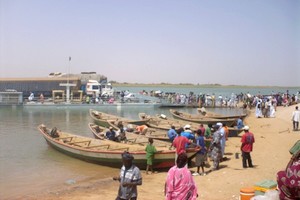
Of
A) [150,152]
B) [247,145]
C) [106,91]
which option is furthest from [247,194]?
[106,91]

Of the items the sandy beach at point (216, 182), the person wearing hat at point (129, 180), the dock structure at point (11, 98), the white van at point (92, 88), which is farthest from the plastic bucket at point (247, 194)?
the white van at point (92, 88)

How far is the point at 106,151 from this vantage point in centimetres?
1404

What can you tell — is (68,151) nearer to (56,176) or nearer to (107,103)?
(56,176)

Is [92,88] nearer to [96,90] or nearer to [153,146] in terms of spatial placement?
[96,90]

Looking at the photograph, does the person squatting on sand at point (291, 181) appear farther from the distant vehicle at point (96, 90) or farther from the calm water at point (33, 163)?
the distant vehicle at point (96, 90)

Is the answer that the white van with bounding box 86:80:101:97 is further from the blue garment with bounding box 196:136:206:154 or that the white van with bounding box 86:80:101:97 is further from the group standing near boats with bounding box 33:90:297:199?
the blue garment with bounding box 196:136:206:154

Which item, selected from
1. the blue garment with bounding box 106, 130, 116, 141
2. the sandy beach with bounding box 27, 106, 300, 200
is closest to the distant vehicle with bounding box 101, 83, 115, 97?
the blue garment with bounding box 106, 130, 116, 141

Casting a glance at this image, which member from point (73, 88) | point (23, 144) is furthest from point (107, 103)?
point (23, 144)

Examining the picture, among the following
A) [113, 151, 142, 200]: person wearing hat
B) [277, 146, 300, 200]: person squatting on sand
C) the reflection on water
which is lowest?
the reflection on water

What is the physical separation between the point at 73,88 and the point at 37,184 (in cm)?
3638

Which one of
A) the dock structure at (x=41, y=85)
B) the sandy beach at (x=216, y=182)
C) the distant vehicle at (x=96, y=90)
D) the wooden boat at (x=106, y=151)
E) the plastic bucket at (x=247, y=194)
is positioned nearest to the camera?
the plastic bucket at (x=247, y=194)

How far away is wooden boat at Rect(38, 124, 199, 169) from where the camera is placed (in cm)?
1295

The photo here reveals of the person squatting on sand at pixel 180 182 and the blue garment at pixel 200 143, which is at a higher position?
the person squatting on sand at pixel 180 182

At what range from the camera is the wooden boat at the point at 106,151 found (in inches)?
510
